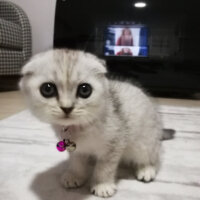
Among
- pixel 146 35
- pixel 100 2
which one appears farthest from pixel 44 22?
pixel 146 35

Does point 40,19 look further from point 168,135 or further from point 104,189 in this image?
point 104,189

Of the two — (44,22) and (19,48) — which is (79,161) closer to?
(19,48)

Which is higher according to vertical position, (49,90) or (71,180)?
(49,90)

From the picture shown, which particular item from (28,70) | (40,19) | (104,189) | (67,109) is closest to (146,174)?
(104,189)

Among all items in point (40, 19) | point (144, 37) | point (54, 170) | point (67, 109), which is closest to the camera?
point (67, 109)

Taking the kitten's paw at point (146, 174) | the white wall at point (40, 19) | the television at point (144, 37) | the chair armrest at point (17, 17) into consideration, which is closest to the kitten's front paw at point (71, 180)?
the kitten's paw at point (146, 174)

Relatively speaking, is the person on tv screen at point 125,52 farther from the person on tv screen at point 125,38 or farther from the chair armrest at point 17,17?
the chair armrest at point 17,17
